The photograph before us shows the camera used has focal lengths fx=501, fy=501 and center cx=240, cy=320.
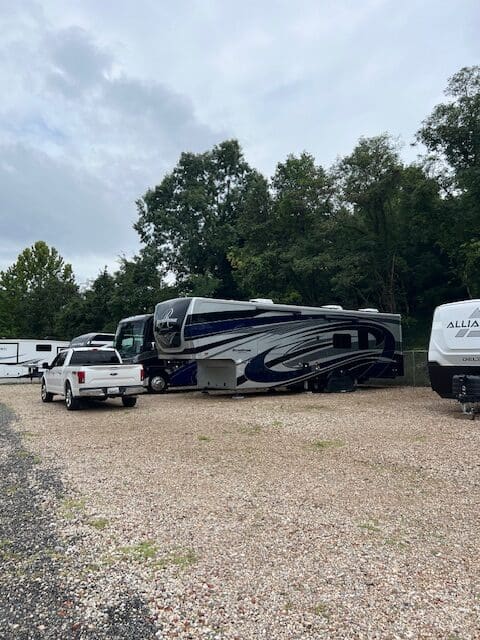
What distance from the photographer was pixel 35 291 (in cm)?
4466

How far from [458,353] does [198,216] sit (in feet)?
103

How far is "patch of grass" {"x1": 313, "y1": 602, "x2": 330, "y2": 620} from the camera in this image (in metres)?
3.14

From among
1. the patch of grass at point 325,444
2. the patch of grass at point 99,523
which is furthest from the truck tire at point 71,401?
the patch of grass at point 99,523

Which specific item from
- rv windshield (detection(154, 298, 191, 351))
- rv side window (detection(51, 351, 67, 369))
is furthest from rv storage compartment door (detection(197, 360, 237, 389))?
rv side window (detection(51, 351, 67, 369))

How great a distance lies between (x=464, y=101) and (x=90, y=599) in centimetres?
2201

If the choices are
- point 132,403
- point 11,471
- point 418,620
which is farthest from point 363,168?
point 418,620

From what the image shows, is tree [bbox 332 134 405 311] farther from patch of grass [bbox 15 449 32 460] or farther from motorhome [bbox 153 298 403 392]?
patch of grass [bbox 15 449 32 460]

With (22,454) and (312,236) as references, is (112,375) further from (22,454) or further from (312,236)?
(312,236)

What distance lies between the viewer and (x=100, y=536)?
4477 mm

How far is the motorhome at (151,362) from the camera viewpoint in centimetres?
1755

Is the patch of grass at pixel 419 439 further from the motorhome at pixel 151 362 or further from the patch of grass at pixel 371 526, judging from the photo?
the motorhome at pixel 151 362

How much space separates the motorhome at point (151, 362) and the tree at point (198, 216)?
1846 centimetres

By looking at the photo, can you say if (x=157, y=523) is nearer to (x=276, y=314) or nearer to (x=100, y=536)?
(x=100, y=536)

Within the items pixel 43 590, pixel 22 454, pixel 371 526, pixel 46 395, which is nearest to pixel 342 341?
pixel 46 395
